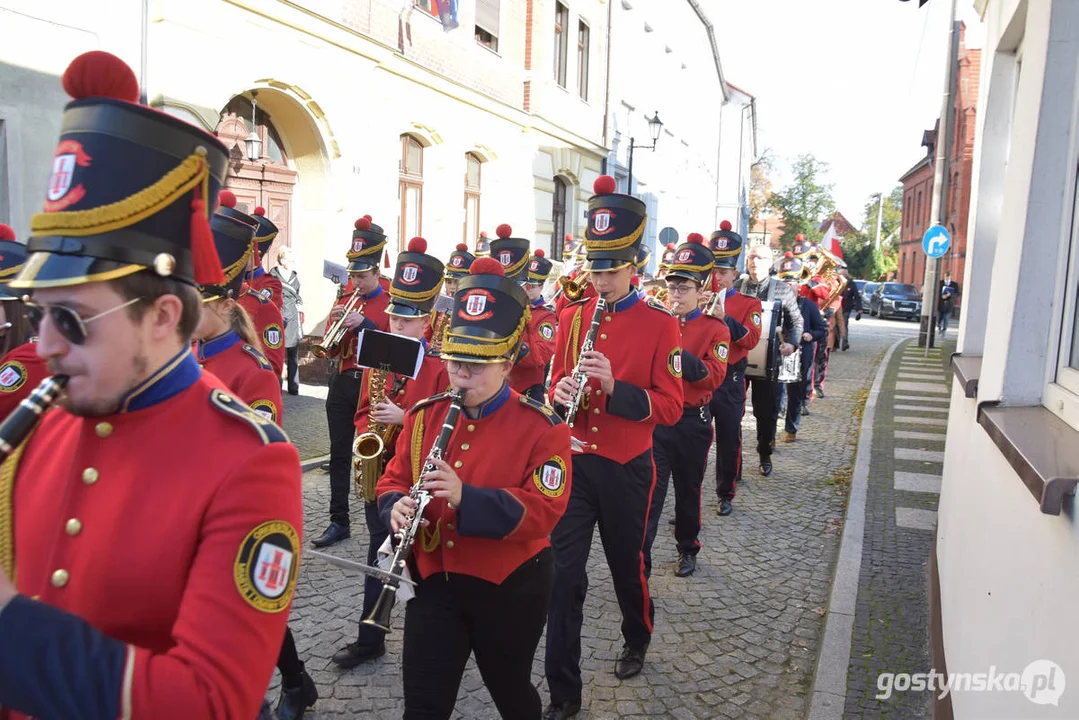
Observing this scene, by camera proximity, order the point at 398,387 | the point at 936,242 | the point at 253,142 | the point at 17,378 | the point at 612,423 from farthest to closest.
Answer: the point at 936,242, the point at 253,142, the point at 398,387, the point at 612,423, the point at 17,378

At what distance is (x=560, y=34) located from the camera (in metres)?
19.6

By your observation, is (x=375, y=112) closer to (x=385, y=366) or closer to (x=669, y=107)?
(x=385, y=366)

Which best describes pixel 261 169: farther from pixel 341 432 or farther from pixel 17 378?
pixel 17 378

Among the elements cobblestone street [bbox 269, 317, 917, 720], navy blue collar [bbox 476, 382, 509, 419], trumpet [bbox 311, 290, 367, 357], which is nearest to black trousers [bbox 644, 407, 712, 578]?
cobblestone street [bbox 269, 317, 917, 720]

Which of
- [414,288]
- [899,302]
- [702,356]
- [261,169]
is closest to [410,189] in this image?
[261,169]

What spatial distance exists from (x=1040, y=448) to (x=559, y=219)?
18860 millimetres

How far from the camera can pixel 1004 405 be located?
3.27m

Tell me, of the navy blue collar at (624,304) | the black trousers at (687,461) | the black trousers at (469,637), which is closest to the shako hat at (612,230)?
the navy blue collar at (624,304)

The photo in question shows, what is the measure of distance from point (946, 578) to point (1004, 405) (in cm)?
172

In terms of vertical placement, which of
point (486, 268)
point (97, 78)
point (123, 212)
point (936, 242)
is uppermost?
point (936, 242)

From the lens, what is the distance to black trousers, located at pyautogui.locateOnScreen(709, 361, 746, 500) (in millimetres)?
7203

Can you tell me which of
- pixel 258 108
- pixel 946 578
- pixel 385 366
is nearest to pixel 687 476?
pixel 946 578

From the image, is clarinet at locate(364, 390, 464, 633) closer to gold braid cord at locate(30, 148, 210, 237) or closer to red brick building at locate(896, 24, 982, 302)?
gold braid cord at locate(30, 148, 210, 237)

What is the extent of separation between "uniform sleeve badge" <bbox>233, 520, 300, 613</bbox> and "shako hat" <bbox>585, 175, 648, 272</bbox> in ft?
9.71
